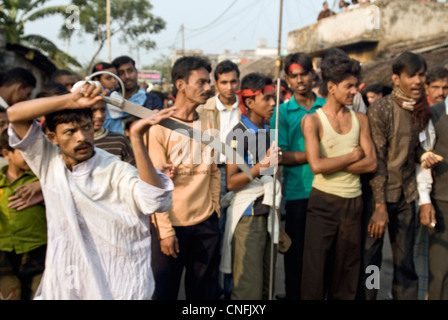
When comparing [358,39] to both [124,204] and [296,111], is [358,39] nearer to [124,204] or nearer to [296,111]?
[296,111]

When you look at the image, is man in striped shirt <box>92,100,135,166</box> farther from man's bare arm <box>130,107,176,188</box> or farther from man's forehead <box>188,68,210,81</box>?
man's bare arm <box>130,107,176,188</box>

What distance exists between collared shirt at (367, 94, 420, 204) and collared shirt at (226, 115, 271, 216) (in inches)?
33.6

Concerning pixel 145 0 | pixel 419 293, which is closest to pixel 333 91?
pixel 419 293

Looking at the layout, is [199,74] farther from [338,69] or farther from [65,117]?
[65,117]

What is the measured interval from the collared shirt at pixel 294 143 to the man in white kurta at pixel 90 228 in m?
1.70

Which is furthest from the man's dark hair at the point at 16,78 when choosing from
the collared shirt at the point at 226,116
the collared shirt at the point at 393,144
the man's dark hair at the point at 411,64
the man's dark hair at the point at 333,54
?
the man's dark hair at the point at 411,64

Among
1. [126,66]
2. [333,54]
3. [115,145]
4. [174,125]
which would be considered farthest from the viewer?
[126,66]

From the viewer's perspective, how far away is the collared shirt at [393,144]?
3250mm

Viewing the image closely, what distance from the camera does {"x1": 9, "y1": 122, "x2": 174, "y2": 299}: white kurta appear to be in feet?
6.67

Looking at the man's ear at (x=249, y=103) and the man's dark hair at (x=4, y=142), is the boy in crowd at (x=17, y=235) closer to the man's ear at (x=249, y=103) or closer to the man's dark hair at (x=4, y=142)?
the man's dark hair at (x=4, y=142)

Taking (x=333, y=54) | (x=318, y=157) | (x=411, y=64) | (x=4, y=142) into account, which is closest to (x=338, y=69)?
(x=333, y=54)

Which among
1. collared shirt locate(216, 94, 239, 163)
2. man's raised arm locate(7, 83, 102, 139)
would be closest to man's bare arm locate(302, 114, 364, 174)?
collared shirt locate(216, 94, 239, 163)

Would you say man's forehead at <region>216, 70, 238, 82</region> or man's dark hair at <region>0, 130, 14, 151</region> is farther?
man's forehead at <region>216, 70, 238, 82</region>

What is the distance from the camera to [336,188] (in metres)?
3.16
